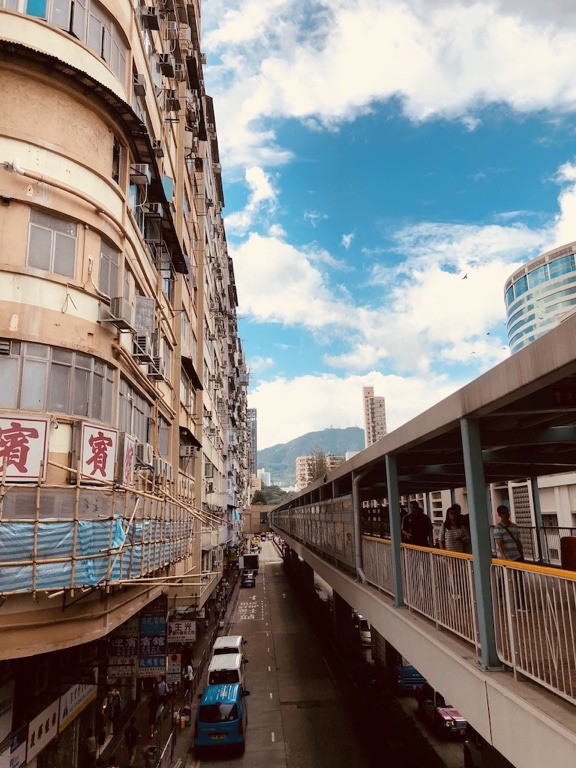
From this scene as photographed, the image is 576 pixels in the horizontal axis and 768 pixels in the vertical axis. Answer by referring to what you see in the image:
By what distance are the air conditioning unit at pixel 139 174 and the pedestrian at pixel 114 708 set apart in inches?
556

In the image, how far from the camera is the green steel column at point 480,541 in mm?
5609

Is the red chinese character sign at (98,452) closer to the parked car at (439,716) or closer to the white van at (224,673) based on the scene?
the parked car at (439,716)

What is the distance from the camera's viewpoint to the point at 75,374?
968 cm

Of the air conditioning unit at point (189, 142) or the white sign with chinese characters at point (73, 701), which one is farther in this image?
the air conditioning unit at point (189, 142)

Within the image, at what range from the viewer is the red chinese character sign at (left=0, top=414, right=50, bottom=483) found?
7.93 m

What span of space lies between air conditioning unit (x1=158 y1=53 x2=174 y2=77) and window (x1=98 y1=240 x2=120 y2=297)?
27.9 ft

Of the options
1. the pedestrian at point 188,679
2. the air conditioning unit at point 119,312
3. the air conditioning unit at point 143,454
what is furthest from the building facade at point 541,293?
the air conditioning unit at point 119,312

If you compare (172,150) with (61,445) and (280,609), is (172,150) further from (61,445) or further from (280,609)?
(280,609)

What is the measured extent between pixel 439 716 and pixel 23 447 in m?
14.2

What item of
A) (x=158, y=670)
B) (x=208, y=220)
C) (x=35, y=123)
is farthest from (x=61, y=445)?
(x=208, y=220)

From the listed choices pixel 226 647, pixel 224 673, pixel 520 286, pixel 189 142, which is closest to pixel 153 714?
pixel 224 673

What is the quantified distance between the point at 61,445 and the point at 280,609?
109 feet

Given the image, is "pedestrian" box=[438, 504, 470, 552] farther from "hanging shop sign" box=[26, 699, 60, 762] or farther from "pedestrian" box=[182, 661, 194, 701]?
"pedestrian" box=[182, 661, 194, 701]

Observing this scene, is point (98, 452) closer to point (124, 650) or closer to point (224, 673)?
point (124, 650)
